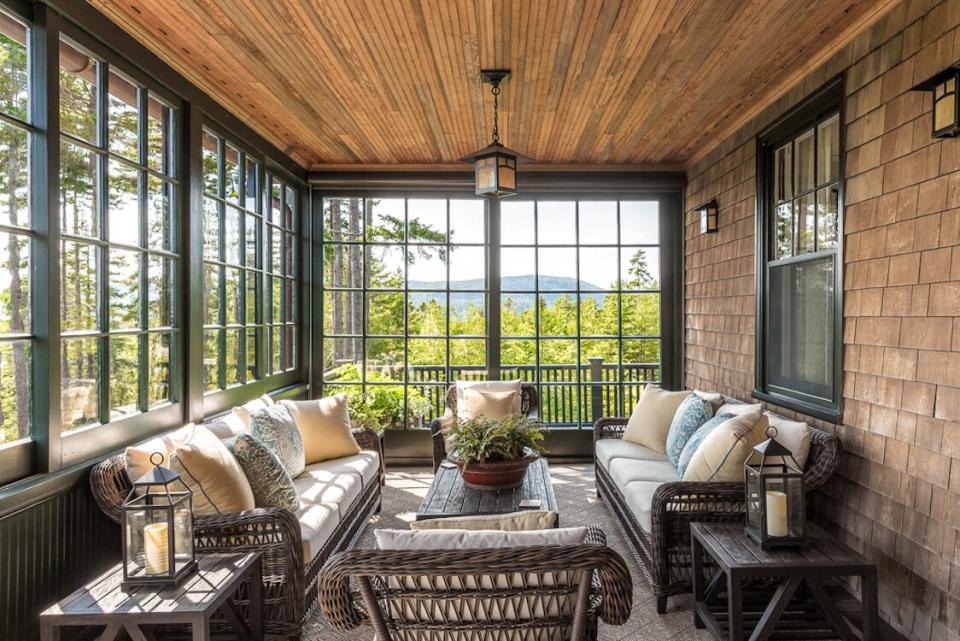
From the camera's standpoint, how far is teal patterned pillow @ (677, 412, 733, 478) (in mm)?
3457

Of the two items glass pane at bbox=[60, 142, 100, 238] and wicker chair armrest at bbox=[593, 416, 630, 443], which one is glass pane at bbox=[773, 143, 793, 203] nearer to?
wicker chair armrest at bbox=[593, 416, 630, 443]

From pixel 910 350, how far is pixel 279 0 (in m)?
3.12

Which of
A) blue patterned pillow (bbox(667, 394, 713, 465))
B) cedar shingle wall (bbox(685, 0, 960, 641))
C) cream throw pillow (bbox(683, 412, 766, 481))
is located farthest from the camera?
blue patterned pillow (bbox(667, 394, 713, 465))

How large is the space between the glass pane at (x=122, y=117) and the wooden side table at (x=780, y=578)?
320 cm

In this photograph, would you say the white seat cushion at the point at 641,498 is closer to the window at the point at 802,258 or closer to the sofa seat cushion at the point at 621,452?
the sofa seat cushion at the point at 621,452

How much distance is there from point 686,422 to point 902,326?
1482 millimetres

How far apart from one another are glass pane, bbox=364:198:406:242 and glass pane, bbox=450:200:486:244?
19.1 inches

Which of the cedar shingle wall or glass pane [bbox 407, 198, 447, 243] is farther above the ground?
glass pane [bbox 407, 198, 447, 243]

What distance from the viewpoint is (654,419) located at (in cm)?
442

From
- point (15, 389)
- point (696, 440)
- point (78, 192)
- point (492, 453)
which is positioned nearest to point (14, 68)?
point (78, 192)

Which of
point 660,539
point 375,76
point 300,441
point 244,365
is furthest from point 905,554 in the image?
point 244,365

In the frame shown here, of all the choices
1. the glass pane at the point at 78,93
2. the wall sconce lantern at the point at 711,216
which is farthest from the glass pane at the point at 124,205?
the wall sconce lantern at the point at 711,216

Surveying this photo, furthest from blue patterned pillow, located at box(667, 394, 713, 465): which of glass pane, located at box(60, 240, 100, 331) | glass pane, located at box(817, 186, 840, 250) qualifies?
glass pane, located at box(60, 240, 100, 331)

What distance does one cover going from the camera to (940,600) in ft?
7.91
